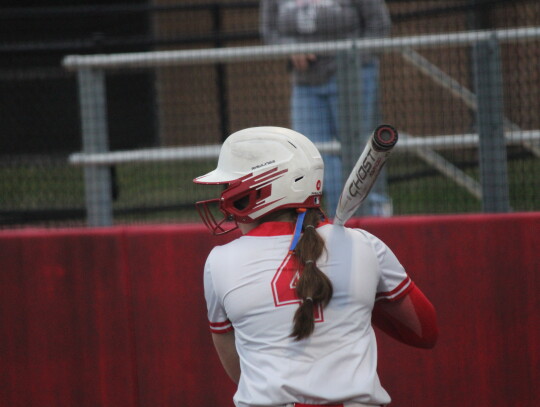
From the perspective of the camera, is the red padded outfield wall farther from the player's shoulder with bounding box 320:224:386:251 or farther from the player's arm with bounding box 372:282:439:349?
the player's shoulder with bounding box 320:224:386:251

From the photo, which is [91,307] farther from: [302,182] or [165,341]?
[302,182]

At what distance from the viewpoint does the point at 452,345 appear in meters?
4.66

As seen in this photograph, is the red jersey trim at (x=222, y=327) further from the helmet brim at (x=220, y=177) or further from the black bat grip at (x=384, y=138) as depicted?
the black bat grip at (x=384, y=138)

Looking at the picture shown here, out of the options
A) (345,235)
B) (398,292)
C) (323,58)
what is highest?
(323,58)

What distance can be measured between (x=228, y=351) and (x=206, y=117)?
424cm

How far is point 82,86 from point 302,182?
330 centimetres

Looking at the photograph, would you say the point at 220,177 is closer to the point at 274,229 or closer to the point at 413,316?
the point at 274,229

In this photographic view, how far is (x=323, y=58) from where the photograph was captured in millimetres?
7055

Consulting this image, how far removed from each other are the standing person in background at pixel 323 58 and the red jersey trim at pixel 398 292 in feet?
9.33

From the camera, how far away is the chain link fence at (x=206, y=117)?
5824 mm

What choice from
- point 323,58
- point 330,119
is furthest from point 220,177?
point 323,58

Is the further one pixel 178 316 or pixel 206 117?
pixel 206 117

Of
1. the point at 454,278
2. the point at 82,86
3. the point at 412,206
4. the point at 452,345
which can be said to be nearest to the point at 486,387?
the point at 452,345

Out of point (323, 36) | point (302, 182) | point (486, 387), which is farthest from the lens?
point (323, 36)
